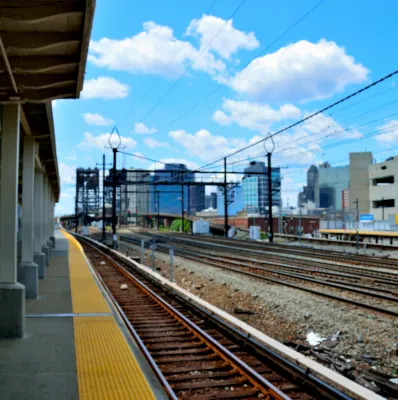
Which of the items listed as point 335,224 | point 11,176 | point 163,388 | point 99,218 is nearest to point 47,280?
point 11,176

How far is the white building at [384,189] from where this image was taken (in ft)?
217

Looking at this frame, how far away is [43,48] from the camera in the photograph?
5762 millimetres

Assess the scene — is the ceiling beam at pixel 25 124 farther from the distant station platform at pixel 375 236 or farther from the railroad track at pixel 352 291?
the distant station platform at pixel 375 236

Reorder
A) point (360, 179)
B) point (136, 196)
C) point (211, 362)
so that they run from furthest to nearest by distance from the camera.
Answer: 1. point (136, 196)
2. point (360, 179)
3. point (211, 362)

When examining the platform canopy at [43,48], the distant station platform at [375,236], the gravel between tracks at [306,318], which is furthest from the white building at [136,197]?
the platform canopy at [43,48]

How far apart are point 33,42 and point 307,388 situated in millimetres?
5609

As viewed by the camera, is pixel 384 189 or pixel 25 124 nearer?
pixel 25 124

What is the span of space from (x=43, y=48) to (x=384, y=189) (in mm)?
69436

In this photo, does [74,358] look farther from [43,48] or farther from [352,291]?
[352,291]

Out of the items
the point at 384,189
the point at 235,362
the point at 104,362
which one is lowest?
the point at 235,362

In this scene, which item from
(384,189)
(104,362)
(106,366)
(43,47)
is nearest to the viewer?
(43,47)

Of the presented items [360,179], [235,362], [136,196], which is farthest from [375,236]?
[136,196]

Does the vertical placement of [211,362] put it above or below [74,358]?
below

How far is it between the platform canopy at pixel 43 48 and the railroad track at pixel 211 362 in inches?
173
